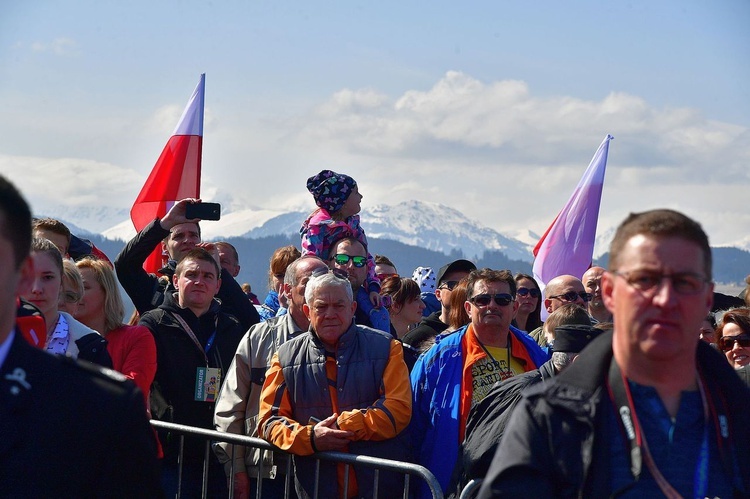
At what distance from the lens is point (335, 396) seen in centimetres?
605

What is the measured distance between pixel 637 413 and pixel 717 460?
251mm

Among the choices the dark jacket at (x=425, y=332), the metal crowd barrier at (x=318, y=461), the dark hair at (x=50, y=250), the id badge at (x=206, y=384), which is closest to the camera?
the metal crowd barrier at (x=318, y=461)

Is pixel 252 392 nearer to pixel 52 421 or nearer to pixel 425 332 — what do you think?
pixel 425 332

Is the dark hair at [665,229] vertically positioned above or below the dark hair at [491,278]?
below

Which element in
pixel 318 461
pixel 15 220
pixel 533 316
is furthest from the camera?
pixel 533 316

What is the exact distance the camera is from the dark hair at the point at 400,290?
988cm

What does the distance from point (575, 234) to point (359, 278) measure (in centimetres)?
546

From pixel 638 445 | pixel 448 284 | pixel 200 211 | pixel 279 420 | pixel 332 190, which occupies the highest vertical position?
pixel 332 190

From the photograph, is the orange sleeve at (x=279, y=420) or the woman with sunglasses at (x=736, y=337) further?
the woman with sunglasses at (x=736, y=337)

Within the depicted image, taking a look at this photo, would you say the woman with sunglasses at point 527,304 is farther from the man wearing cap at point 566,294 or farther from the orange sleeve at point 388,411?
the orange sleeve at point 388,411

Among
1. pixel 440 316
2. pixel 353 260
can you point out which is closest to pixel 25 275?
pixel 353 260

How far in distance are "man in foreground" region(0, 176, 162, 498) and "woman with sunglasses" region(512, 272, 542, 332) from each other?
700 centimetres

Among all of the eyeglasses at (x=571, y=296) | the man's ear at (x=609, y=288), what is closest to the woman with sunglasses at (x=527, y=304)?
the eyeglasses at (x=571, y=296)

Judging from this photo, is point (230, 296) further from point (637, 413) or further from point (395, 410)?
point (637, 413)
